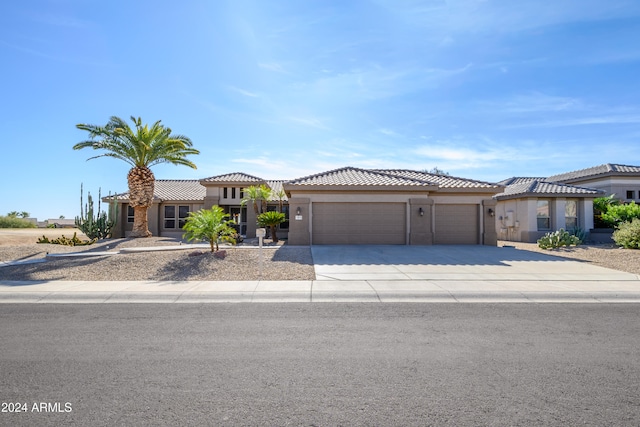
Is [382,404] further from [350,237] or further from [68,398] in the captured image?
[350,237]

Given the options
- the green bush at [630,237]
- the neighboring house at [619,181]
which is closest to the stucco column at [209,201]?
the green bush at [630,237]

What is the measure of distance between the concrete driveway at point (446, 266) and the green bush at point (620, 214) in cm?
1051

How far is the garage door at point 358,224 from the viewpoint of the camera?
742 inches

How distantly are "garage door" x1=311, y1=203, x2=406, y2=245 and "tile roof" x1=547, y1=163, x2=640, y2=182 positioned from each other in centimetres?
2061

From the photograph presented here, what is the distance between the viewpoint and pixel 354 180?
19.7 metres

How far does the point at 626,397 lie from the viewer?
11.7 feet

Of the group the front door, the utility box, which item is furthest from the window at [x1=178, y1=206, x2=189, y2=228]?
the utility box

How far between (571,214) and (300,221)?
60.1ft

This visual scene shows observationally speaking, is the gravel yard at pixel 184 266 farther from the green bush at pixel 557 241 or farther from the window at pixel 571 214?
the window at pixel 571 214

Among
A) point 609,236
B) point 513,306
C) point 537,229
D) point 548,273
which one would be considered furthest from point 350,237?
point 609,236

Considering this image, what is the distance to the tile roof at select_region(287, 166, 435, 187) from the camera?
61.5ft

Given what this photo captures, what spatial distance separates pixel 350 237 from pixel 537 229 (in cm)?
1337

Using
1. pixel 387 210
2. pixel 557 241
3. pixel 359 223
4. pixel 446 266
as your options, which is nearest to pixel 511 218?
pixel 557 241

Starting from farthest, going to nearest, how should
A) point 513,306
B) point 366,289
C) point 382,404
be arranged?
point 366,289, point 513,306, point 382,404
